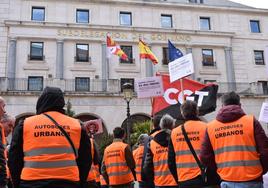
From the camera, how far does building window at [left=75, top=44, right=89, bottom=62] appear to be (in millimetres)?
29531

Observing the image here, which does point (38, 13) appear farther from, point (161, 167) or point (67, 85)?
point (161, 167)

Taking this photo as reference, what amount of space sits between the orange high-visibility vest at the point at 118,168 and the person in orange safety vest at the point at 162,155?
1.25m

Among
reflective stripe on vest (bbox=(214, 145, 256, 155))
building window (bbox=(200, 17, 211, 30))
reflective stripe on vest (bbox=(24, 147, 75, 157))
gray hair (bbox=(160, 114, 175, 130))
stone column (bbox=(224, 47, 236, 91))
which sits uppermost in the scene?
building window (bbox=(200, 17, 211, 30))

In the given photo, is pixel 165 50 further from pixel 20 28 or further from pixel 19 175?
pixel 19 175

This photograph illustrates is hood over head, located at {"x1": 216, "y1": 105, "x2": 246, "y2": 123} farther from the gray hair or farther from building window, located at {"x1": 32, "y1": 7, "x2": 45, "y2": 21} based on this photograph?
building window, located at {"x1": 32, "y1": 7, "x2": 45, "y2": 21}

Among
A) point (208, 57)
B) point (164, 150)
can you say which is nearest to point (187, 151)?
point (164, 150)

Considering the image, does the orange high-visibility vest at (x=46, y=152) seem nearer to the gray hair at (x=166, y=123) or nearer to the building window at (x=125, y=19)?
the gray hair at (x=166, y=123)

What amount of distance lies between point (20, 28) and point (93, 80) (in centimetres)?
730

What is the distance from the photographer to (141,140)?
801 cm

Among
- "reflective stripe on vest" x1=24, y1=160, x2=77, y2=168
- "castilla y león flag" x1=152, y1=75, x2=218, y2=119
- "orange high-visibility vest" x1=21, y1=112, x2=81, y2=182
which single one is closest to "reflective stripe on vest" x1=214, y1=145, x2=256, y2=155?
"orange high-visibility vest" x1=21, y1=112, x2=81, y2=182

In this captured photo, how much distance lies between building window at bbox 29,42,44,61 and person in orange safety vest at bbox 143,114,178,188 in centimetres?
2404

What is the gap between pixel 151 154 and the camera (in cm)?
649

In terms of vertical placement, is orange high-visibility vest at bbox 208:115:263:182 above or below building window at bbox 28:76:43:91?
below

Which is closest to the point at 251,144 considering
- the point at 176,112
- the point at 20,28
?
the point at 176,112
